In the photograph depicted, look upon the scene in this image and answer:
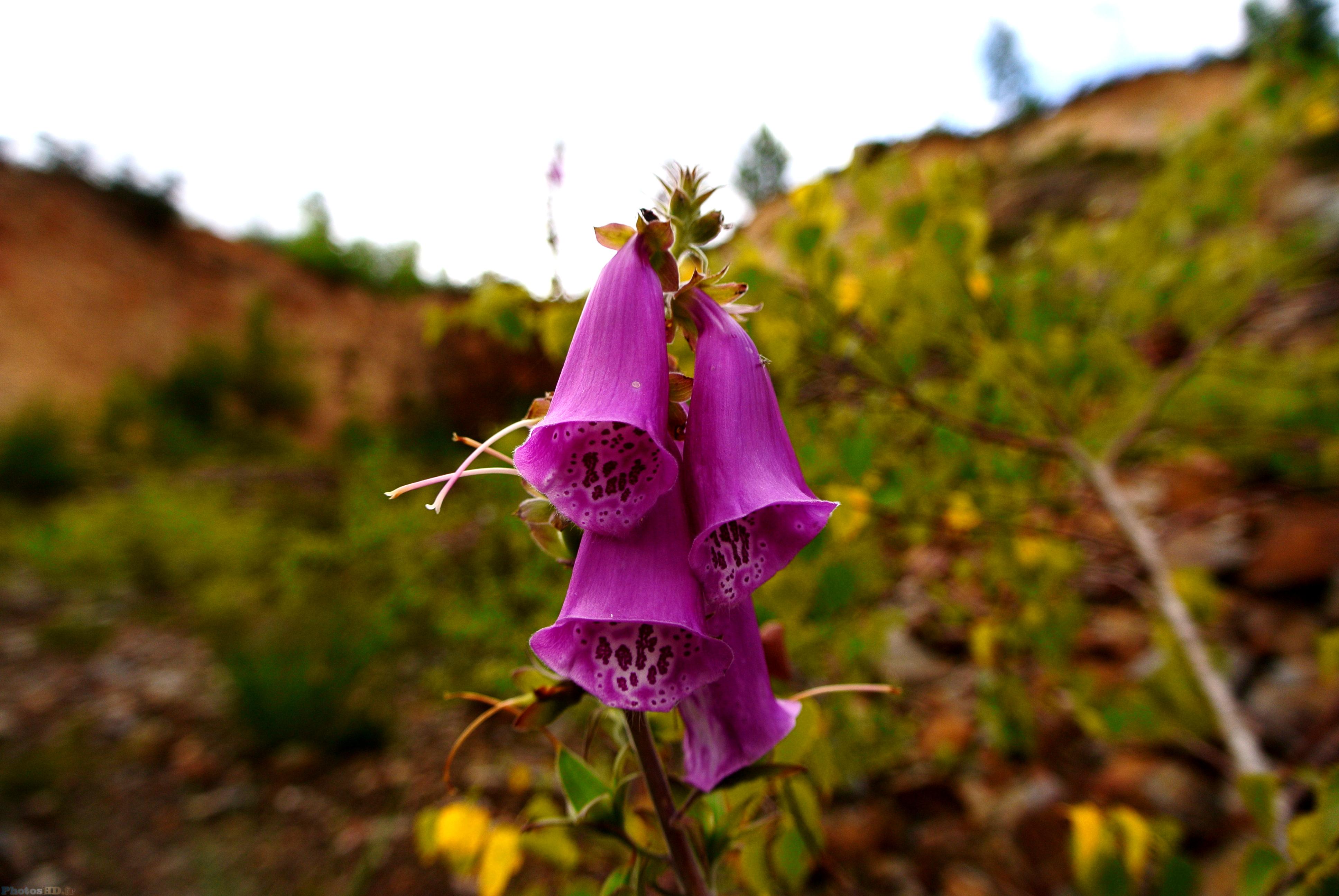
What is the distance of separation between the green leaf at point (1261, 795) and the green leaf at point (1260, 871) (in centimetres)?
4

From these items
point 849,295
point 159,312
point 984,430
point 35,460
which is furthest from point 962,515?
point 159,312

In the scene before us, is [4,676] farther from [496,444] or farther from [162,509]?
[496,444]

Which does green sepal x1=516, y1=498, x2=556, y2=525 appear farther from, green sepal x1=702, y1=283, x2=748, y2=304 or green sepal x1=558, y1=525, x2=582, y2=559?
green sepal x1=702, y1=283, x2=748, y2=304

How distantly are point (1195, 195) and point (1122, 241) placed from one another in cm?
62

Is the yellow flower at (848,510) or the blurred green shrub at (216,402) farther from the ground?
the blurred green shrub at (216,402)

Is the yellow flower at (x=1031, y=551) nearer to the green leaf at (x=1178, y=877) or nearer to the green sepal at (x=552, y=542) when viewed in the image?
the green leaf at (x=1178, y=877)

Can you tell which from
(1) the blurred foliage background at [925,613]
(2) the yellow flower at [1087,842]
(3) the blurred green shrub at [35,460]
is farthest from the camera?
(3) the blurred green shrub at [35,460]

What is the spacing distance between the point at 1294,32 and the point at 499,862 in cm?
252

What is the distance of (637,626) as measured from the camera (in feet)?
1.35

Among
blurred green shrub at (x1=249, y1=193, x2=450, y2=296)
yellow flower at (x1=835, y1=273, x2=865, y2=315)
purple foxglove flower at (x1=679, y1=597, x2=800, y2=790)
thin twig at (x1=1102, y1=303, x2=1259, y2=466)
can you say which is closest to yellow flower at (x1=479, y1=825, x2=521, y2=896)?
purple foxglove flower at (x1=679, y1=597, x2=800, y2=790)

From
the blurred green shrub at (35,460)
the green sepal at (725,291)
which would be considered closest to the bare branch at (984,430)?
the green sepal at (725,291)

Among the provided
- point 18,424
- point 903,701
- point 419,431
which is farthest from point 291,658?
point 18,424

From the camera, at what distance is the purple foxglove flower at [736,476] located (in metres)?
0.39

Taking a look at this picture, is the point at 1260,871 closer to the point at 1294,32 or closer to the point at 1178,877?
the point at 1178,877
